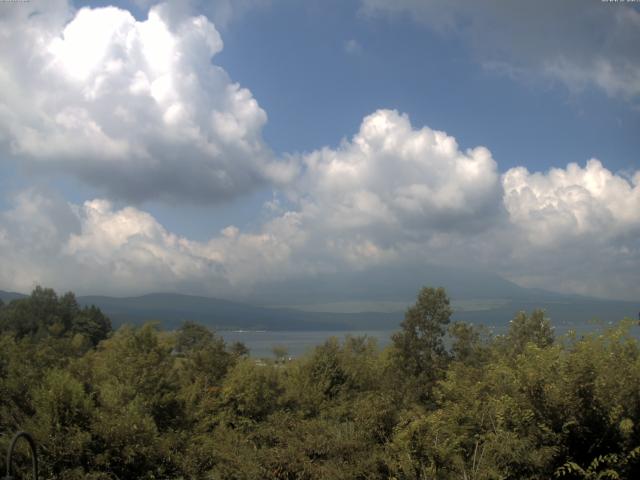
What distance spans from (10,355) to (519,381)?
15.0 m

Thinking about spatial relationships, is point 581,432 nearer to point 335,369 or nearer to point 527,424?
point 527,424

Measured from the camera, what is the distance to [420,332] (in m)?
37.4

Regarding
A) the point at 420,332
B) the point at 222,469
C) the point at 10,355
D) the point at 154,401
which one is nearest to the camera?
the point at 222,469

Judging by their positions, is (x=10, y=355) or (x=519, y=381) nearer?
(x=519, y=381)

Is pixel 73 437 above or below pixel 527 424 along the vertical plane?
below

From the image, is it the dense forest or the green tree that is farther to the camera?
the green tree

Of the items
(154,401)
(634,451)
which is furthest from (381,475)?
(154,401)

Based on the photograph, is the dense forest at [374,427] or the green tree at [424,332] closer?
the dense forest at [374,427]

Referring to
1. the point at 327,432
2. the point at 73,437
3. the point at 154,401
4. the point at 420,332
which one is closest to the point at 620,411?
the point at 327,432

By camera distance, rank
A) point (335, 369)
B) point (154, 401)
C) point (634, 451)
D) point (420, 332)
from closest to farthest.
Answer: point (634, 451) < point (154, 401) < point (335, 369) < point (420, 332)

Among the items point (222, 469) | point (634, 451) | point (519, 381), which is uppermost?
point (519, 381)

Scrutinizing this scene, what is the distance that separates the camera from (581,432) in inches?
385

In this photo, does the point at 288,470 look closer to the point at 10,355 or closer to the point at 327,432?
the point at 327,432

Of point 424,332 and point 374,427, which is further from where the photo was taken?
point 424,332
